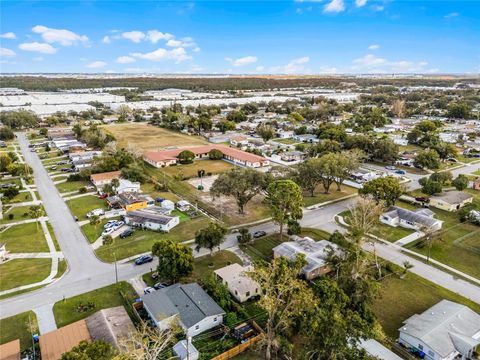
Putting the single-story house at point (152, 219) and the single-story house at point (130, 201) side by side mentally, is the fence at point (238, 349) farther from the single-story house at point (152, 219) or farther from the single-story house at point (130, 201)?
the single-story house at point (130, 201)

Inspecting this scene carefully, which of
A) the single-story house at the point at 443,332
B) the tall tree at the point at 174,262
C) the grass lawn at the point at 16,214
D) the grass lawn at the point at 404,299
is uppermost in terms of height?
the tall tree at the point at 174,262

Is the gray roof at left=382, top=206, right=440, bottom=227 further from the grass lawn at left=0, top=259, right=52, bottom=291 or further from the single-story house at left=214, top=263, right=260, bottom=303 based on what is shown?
the grass lawn at left=0, top=259, right=52, bottom=291

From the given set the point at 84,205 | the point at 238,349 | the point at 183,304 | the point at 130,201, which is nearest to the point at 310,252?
the point at 238,349

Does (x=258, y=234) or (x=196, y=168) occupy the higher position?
(x=258, y=234)

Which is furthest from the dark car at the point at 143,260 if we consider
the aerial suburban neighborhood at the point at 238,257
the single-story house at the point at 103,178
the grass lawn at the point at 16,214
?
the single-story house at the point at 103,178

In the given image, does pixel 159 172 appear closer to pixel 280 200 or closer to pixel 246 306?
pixel 280 200

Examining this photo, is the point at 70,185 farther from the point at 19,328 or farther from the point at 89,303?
the point at 19,328
